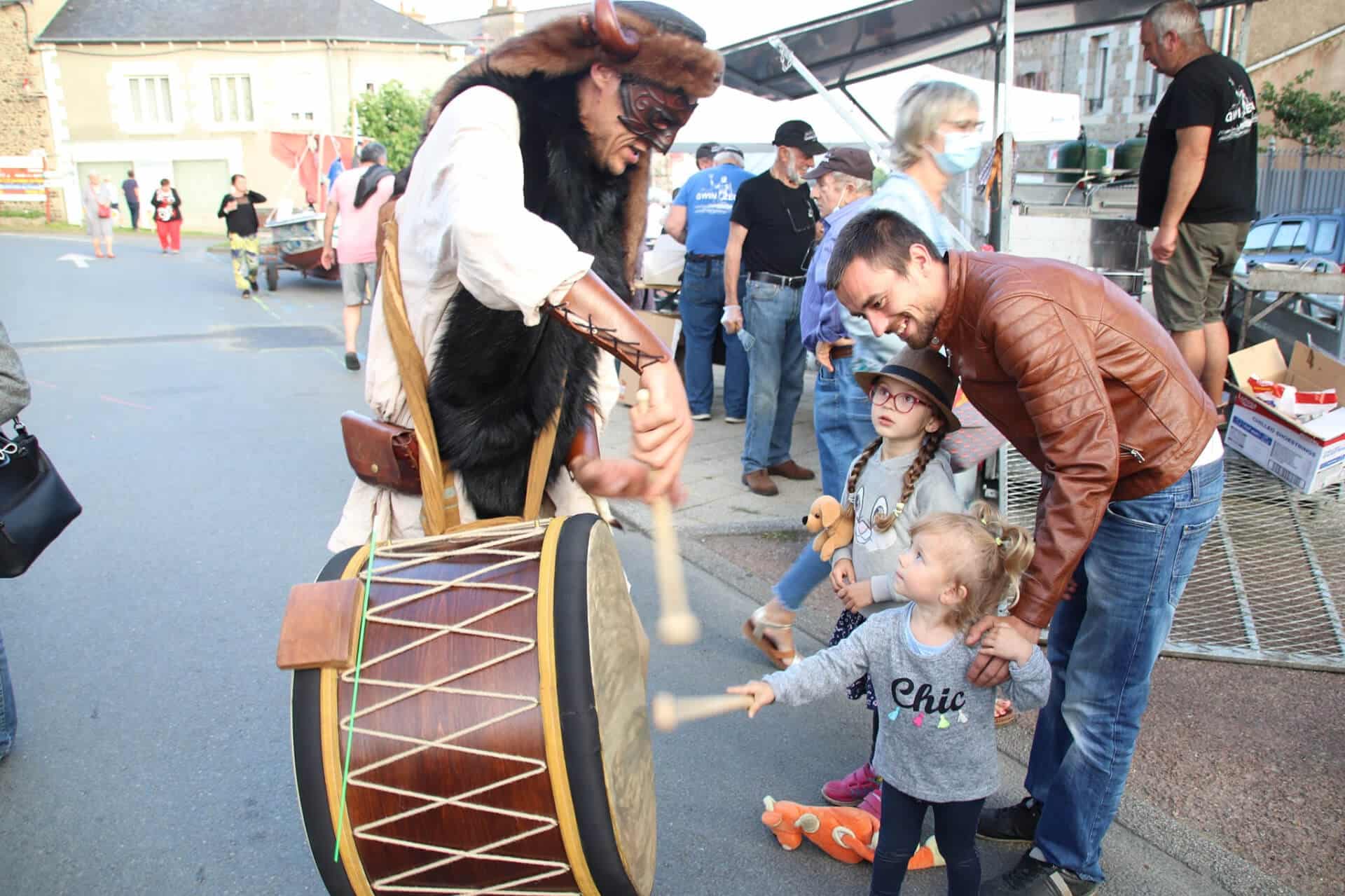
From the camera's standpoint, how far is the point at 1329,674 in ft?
11.2

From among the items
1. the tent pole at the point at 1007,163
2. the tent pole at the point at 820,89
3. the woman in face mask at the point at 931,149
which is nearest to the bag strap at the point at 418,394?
the woman in face mask at the point at 931,149

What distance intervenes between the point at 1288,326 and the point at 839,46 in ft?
12.2

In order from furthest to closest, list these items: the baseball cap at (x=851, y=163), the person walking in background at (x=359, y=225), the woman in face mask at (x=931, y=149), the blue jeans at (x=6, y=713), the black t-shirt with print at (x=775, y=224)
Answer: the person walking in background at (x=359, y=225)
the black t-shirt with print at (x=775, y=224)
the baseball cap at (x=851, y=163)
the woman in face mask at (x=931, y=149)
the blue jeans at (x=6, y=713)

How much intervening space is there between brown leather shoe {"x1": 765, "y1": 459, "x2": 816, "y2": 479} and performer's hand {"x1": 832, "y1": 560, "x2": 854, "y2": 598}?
301 centimetres

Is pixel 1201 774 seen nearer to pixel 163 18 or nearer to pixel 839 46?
pixel 839 46

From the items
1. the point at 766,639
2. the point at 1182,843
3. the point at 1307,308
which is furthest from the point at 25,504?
the point at 1307,308

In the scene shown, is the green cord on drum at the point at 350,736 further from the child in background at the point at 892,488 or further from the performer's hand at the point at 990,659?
the child in background at the point at 892,488

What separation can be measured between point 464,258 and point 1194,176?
4.03 meters

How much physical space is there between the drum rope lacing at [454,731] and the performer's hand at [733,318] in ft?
14.4

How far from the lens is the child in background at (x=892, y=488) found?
2627 millimetres

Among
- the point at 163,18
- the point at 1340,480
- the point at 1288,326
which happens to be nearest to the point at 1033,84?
the point at 1288,326

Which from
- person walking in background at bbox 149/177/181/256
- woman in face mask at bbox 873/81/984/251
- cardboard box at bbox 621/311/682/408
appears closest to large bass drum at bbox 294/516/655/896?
woman in face mask at bbox 873/81/984/251

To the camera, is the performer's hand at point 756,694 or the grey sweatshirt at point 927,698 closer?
the performer's hand at point 756,694

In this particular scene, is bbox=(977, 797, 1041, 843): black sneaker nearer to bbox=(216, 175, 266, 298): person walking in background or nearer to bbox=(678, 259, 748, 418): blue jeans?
bbox=(678, 259, 748, 418): blue jeans
